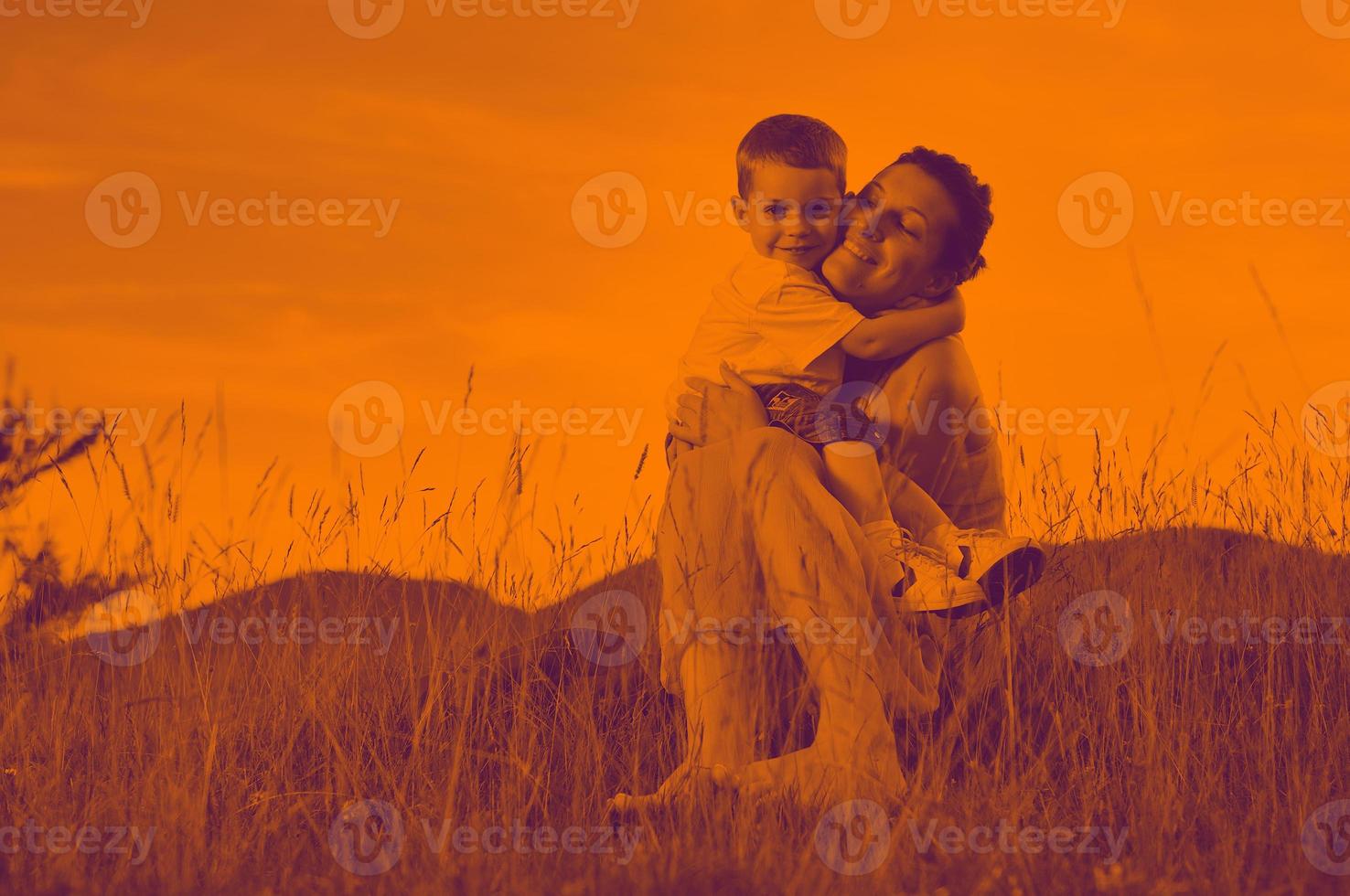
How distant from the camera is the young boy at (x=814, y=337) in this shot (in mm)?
3074

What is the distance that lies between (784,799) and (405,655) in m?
1.44

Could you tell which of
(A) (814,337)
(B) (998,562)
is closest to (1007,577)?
(B) (998,562)

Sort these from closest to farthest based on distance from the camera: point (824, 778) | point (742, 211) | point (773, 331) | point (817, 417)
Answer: point (824, 778)
point (817, 417)
point (773, 331)
point (742, 211)

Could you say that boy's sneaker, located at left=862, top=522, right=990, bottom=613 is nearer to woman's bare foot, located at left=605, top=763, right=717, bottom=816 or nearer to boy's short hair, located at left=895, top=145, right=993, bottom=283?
woman's bare foot, located at left=605, top=763, right=717, bottom=816

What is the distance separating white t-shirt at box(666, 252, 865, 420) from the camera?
333 cm

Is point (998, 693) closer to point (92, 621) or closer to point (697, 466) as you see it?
point (697, 466)

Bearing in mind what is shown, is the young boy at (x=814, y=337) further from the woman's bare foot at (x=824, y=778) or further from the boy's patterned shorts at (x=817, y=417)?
the woman's bare foot at (x=824, y=778)

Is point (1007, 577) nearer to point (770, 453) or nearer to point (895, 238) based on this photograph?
point (770, 453)

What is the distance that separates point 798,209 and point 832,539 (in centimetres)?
101

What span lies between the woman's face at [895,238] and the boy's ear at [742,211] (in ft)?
1.04

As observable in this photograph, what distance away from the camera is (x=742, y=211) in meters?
3.69

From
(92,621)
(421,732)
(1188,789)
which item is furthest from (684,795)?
(92,621)

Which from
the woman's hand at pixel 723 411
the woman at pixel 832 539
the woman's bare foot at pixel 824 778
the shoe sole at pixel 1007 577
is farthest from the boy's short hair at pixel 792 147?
the woman's bare foot at pixel 824 778

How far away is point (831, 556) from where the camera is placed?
9.68ft
